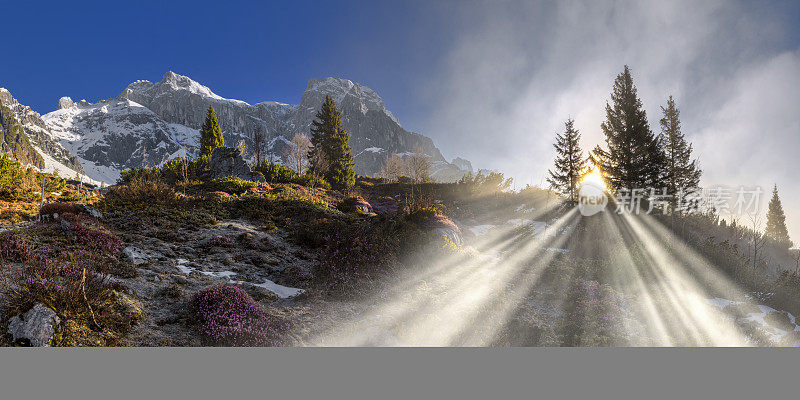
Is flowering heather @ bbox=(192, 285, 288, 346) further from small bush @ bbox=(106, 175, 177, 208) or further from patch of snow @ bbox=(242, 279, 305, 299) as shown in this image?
small bush @ bbox=(106, 175, 177, 208)

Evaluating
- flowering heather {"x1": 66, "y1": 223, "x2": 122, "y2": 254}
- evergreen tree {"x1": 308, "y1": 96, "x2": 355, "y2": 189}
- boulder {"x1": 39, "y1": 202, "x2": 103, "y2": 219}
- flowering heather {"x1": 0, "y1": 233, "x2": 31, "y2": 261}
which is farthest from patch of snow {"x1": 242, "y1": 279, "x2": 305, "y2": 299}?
evergreen tree {"x1": 308, "y1": 96, "x2": 355, "y2": 189}

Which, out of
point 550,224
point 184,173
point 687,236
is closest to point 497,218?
point 550,224

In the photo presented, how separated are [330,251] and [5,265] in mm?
5352

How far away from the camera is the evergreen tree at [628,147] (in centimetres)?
1756

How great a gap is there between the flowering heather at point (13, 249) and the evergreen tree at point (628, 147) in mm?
24216

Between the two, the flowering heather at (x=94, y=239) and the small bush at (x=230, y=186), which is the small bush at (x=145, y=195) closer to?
the flowering heather at (x=94, y=239)

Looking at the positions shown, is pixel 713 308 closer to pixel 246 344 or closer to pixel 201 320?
pixel 246 344

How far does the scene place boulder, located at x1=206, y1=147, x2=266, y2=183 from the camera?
24625 millimetres

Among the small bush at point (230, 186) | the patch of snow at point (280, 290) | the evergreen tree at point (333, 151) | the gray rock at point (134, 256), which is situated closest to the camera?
the patch of snow at point (280, 290)

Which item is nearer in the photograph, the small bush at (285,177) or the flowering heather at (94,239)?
the flowering heather at (94,239)

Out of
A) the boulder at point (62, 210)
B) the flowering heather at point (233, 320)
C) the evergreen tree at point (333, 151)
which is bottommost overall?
the flowering heather at point (233, 320)

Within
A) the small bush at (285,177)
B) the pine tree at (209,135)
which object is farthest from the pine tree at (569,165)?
the pine tree at (209,135)

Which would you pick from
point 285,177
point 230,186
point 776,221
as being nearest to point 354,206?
point 230,186

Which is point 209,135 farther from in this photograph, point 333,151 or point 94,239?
point 94,239
